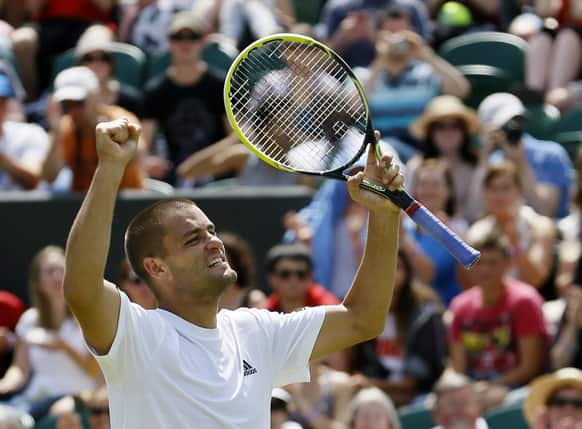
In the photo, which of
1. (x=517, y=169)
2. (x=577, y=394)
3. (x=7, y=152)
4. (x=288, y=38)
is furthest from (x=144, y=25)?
(x=288, y=38)

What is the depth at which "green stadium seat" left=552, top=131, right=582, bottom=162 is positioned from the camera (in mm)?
9250

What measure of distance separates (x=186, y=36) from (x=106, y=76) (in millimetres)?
631

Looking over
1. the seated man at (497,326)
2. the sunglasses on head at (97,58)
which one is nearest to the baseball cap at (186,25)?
the sunglasses on head at (97,58)

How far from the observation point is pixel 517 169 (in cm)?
860

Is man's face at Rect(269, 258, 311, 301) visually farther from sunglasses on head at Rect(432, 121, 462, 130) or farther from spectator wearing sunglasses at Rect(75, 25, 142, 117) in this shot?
spectator wearing sunglasses at Rect(75, 25, 142, 117)

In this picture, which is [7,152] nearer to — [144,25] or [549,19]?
[144,25]

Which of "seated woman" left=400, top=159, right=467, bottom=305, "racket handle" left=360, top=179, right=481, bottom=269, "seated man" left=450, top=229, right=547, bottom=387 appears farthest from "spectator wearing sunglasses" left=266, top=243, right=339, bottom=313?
"racket handle" left=360, top=179, right=481, bottom=269

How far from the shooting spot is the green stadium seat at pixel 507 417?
724 centimetres

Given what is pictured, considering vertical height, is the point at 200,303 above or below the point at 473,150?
above

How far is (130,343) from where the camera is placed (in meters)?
4.15

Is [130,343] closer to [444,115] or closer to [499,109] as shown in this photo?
[444,115]

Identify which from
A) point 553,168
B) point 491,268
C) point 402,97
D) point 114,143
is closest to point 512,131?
point 553,168

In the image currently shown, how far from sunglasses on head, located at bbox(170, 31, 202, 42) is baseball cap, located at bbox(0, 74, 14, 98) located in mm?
1050

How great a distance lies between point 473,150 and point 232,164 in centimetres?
152
